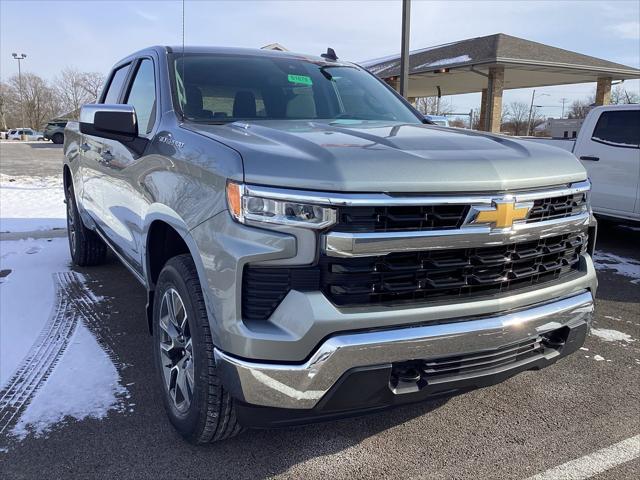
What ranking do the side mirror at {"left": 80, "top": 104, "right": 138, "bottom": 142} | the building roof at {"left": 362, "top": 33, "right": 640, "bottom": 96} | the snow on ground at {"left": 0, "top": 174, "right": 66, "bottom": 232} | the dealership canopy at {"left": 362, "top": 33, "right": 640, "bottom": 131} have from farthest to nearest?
1. the dealership canopy at {"left": 362, "top": 33, "right": 640, "bottom": 131}
2. the building roof at {"left": 362, "top": 33, "right": 640, "bottom": 96}
3. the snow on ground at {"left": 0, "top": 174, "right": 66, "bottom": 232}
4. the side mirror at {"left": 80, "top": 104, "right": 138, "bottom": 142}

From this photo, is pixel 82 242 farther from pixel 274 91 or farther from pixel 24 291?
pixel 274 91

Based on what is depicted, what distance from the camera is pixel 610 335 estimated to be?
420 cm

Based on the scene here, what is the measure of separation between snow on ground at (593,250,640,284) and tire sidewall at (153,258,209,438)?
502 cm

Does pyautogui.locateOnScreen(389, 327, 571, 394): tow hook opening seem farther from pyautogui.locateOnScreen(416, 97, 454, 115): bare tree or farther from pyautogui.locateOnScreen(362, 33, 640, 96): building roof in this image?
pyautogui.locateOnScreen(416, 97, 454, 115): bare tree

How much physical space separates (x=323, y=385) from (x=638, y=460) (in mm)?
1639

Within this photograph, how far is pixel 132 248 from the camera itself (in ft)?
11.3

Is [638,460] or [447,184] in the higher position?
[447,184]

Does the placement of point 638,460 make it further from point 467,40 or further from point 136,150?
point 467,40

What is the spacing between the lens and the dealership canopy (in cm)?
1830

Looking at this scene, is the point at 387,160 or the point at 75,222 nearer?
the point at 387,160

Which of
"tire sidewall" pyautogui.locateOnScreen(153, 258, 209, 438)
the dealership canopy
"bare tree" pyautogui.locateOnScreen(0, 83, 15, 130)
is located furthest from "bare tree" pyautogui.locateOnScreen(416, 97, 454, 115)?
"bare tree" pyautogui.locateOnScreen(0, 83, 15, 130)

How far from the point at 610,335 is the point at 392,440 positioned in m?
2.38

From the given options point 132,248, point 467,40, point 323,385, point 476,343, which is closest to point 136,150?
point 132,248

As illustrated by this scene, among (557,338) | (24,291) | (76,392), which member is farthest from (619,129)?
(24,291)
